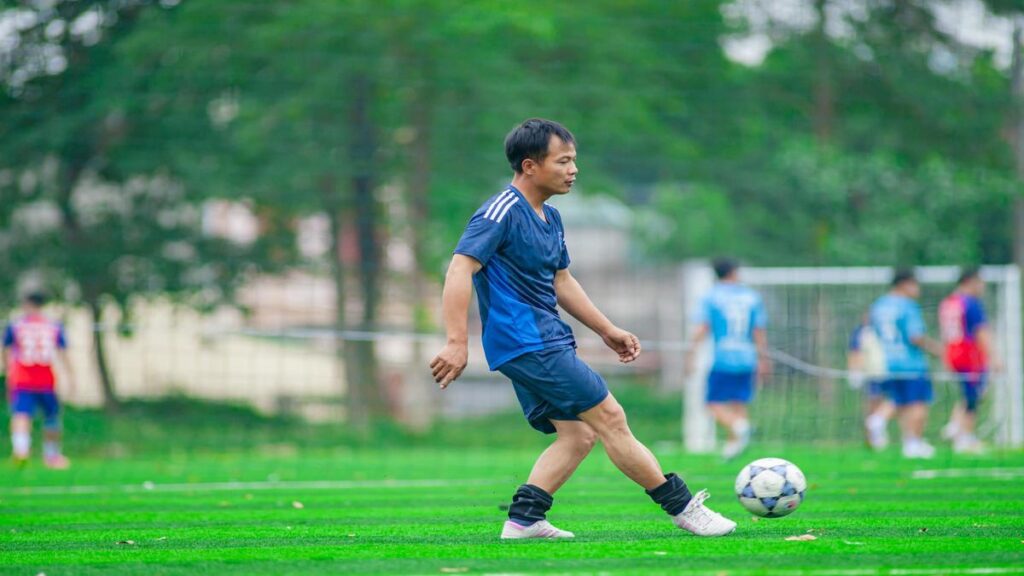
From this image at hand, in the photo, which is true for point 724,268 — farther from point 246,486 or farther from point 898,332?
point 246,486

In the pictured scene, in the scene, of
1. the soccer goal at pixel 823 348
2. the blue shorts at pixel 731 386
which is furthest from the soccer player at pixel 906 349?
the soccer goal at pixel 823 348

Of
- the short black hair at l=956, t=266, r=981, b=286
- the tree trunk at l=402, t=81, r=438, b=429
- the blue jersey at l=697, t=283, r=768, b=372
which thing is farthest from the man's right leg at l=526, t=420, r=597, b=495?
the tree trunk at l=402, t=81, r=438, b=429

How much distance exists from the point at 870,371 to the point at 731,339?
3065mm

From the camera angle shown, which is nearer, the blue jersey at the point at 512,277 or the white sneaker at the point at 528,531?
the blue jersey at the point at 512,277

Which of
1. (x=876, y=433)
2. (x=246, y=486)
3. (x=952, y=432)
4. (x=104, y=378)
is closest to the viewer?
(x=246, y=486)

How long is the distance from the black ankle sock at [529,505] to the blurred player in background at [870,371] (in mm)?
9734

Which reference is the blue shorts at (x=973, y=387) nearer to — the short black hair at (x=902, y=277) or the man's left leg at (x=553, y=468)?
the short black hair at (x=902, y=277)

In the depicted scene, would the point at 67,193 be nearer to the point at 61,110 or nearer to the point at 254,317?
the point at 61,110

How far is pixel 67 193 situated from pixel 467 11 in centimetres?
542

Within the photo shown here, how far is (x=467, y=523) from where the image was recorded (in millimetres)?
7078

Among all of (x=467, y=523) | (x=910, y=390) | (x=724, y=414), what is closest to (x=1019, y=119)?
(x=910, y=390)

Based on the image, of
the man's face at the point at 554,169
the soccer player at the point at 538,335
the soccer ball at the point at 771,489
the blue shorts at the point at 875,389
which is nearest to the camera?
the soccer player at the point at 538,335

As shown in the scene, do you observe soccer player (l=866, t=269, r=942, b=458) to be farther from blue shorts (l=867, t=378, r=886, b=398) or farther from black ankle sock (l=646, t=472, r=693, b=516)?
black ankle sock (l=646, t=472, r=693, b=516)

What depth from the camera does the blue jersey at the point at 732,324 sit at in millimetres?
13531
